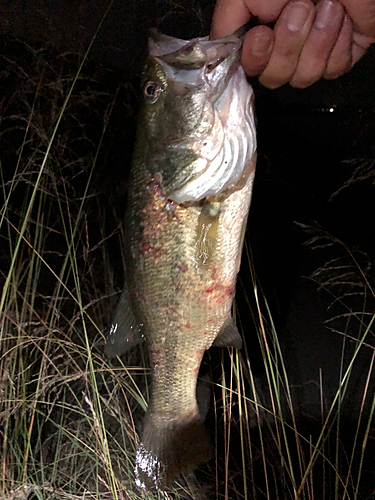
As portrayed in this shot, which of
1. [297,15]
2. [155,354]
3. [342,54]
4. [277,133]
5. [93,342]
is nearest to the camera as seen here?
[297,15]

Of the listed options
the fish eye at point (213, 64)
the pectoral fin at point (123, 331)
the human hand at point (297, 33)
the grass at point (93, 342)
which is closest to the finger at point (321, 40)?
the human hand at point (297, 33)

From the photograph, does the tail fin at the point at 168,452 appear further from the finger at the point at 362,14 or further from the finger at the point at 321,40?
the finger at the point at 362,14

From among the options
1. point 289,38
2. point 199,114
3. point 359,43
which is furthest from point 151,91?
point 359,43

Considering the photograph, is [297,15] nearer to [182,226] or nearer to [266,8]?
[266,8]

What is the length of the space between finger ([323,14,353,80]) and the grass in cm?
73

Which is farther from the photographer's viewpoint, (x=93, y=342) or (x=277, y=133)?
(x=277, y=133)

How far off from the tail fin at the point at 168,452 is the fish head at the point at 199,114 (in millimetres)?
788

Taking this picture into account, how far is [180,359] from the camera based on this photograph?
1.05 meters

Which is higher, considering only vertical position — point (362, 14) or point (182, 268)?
point (362, 14)

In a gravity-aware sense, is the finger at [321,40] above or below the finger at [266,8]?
below

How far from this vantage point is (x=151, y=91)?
93cm

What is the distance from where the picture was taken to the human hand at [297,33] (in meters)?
0.81

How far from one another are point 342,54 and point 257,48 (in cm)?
26

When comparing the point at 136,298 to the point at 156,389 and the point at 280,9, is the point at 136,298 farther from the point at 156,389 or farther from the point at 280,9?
the point at 280,9
